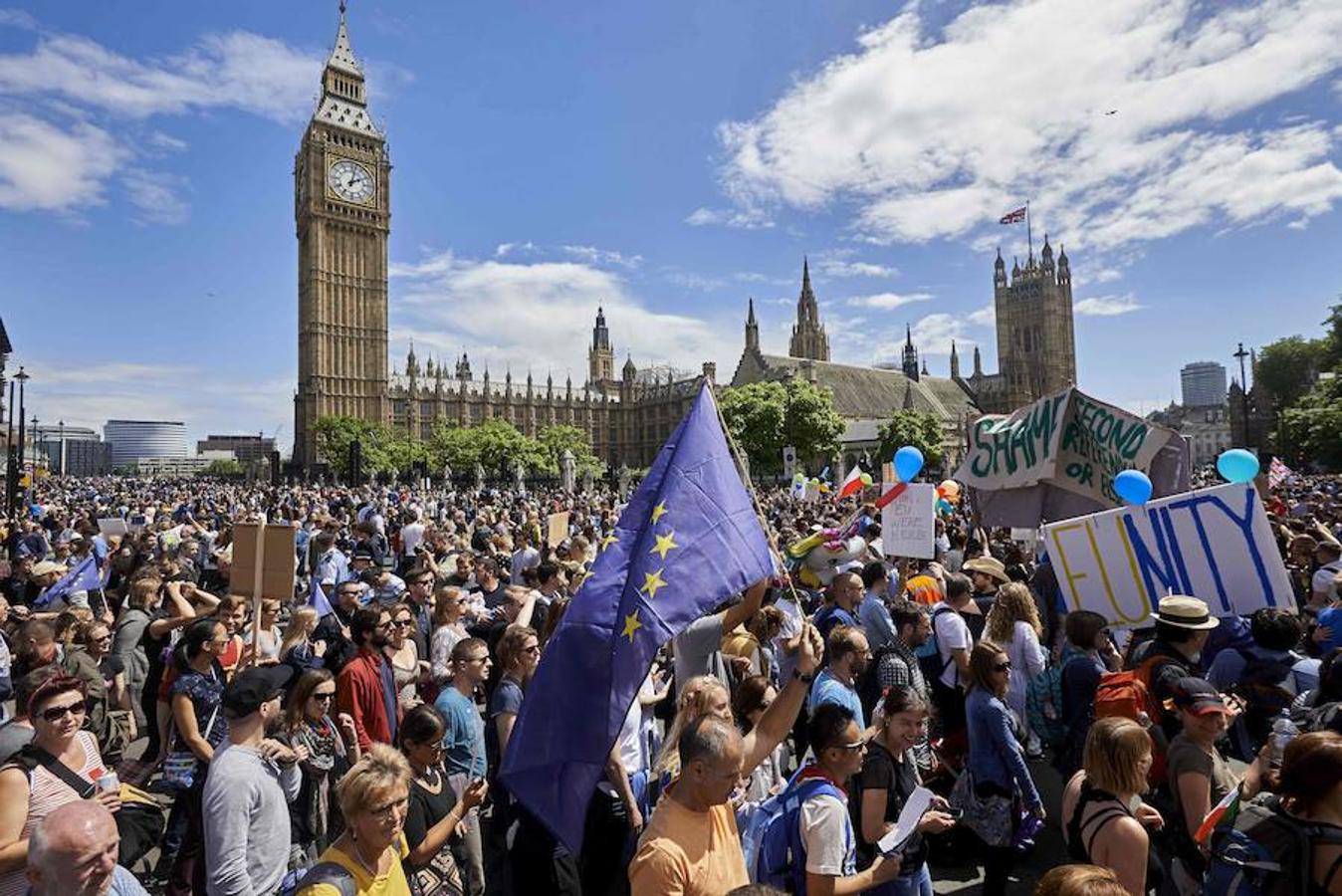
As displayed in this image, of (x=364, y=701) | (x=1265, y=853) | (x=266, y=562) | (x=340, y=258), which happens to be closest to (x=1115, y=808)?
(x=1265, y=853)

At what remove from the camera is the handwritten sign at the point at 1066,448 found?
7734 millimetres

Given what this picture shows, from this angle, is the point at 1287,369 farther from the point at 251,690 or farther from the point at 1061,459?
the point at 251,690

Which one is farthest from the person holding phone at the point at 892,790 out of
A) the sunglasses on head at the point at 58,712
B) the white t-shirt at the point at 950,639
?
the sunglasses on head at the point at 58,712

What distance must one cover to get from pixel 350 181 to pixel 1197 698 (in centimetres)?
9776

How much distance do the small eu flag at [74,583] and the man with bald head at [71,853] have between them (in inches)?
309

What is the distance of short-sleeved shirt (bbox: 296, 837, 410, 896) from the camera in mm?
2533

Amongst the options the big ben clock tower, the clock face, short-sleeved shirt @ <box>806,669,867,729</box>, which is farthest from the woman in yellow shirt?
the clock face

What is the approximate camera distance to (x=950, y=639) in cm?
568

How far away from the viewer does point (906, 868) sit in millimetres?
3131

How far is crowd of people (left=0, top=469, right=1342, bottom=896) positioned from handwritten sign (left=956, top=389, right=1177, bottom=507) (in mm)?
1680

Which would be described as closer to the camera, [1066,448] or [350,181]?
[1066,448]

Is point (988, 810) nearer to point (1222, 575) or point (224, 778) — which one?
point (1222, 575)

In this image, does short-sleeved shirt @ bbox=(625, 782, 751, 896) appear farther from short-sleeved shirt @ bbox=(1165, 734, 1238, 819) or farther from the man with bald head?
short-sleeved shirt @ bbox=(1165, 734, 1238, 819)

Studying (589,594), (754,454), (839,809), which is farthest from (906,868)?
(754,454)
